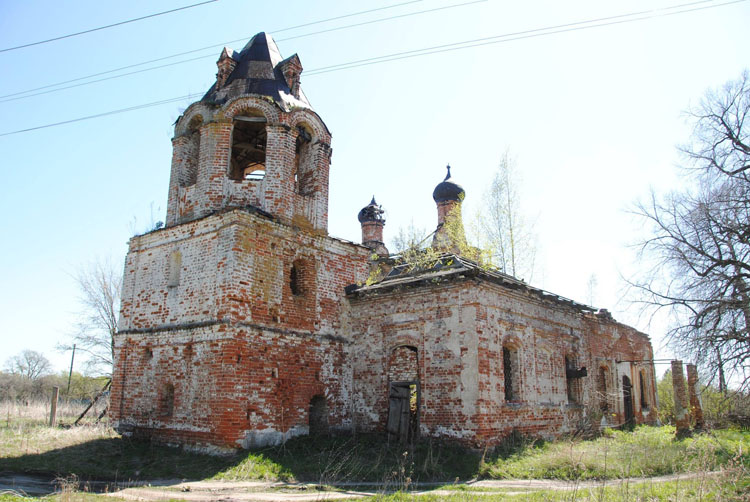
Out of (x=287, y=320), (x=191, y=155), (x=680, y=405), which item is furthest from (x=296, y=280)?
(x=680, y=405)

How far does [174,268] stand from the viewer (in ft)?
40.0

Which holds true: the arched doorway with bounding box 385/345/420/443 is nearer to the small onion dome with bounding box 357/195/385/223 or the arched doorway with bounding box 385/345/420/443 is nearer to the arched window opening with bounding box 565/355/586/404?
the arched window opening with bounding box 565/355/586/404

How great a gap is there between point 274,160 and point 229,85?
2.54 m

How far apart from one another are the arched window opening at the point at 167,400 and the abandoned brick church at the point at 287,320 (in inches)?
1.0

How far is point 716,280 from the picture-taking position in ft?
33.7

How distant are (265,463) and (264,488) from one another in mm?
1237

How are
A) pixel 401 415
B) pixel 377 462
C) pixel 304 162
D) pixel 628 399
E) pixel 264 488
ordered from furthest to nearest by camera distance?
pixel 628 399 → pixel 304 162 → pixel 401 415 → pixel 377 462 → pixel 264 488

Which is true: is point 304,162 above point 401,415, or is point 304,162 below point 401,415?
above

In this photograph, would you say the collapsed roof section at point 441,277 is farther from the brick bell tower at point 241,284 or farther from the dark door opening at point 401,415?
the dark door opening at point 401,415

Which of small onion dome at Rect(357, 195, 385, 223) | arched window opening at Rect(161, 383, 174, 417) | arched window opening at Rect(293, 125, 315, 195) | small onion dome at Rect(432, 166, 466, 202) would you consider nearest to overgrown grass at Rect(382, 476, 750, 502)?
arched window opening at Rect(161, 383, 174, 417)

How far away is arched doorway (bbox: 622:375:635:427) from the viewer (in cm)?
1775

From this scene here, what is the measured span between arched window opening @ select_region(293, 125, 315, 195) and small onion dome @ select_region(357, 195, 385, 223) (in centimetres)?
874

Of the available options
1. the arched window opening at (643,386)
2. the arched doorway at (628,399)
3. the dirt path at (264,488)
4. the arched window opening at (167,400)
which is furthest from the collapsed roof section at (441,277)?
the arched window opening at (643,386)

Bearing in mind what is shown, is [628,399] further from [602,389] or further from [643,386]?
[602,389]
